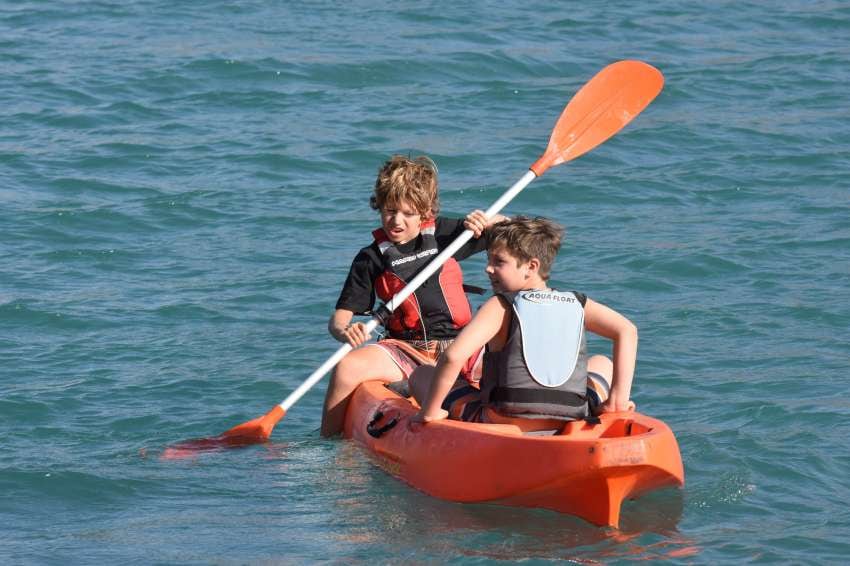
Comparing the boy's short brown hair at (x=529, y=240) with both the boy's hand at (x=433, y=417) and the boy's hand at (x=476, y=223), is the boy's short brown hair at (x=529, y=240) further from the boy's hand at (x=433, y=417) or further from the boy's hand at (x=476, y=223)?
the boy's hand at (x=476, y=223)

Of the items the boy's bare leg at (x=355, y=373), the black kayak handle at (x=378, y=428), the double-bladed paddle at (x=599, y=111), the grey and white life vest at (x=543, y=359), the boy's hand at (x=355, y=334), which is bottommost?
the black kayak handle at (x=378, y=428)

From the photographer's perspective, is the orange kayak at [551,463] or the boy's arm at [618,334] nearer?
the orange kayak at [551,463]

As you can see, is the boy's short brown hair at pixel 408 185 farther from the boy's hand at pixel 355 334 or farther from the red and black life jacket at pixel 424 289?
the boy's hand at pixel 355 334

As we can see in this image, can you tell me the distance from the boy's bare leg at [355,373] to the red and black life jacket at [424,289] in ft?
0.51

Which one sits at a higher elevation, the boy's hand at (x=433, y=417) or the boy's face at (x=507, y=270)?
the boy's face at (x=507, y=270)

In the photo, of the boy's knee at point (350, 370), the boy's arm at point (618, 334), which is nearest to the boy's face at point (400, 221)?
the boy's knee at point (350, 370)

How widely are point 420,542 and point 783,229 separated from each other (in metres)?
4.62

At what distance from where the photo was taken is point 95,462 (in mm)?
5367

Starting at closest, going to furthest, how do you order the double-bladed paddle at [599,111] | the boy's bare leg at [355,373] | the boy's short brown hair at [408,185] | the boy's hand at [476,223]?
1. the boy's short brown hair at [408,185]
2. the boy's hand at [476,223]
3. the boy's bare leg at [355,373]
4. the double-bladed paddle at [599,111]

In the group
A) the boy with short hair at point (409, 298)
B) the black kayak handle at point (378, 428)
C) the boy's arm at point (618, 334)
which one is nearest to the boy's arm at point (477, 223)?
the boy with short hair at point (409, 298)

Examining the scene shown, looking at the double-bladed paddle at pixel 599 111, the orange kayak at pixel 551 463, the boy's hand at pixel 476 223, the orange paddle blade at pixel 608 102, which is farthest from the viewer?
the orange paddle blade at pixel 608 102

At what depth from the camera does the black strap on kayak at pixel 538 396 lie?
4465mm

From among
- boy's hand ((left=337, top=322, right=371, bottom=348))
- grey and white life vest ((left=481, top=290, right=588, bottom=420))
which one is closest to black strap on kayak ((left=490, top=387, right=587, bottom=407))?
grey and white life vest ((left=481, top=290, right=588, bottom=420))

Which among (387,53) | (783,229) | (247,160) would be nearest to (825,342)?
(783,229)
